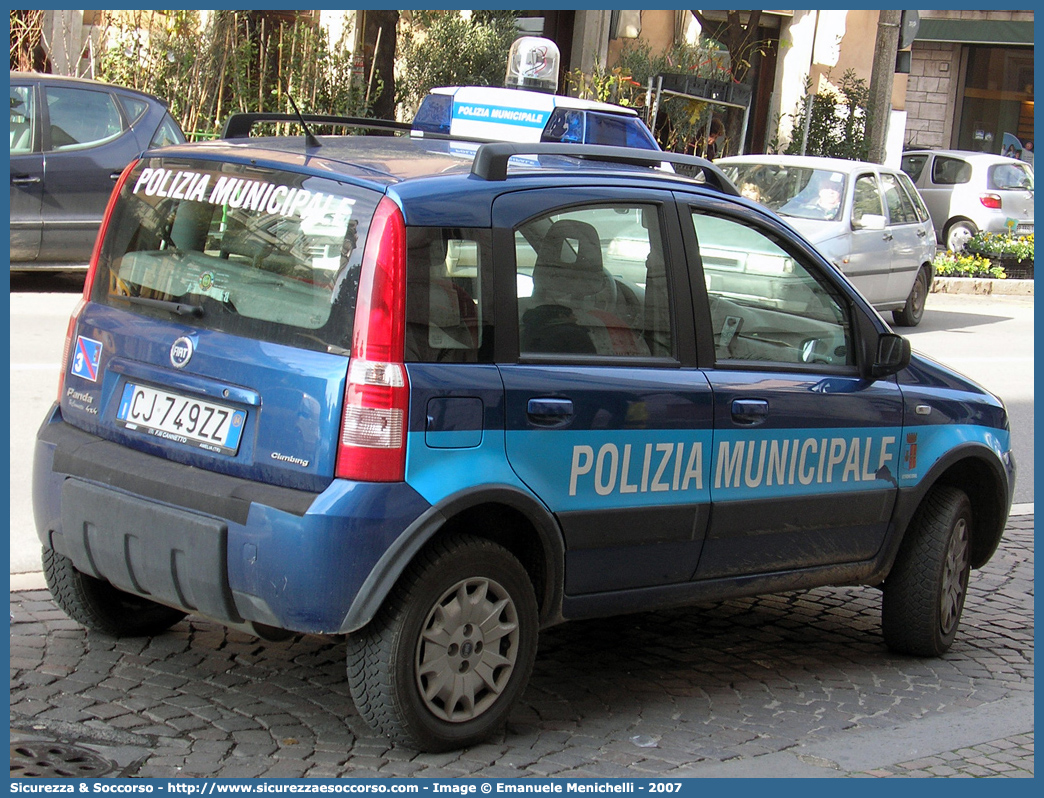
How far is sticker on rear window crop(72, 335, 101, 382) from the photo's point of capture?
4.24 meters

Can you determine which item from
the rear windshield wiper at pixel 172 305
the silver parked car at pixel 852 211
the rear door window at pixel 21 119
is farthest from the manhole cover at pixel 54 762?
the silver parked car at pixel 852 211

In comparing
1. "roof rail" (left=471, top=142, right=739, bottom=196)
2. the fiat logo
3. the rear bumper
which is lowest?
the rear bumper

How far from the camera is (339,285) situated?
379cm

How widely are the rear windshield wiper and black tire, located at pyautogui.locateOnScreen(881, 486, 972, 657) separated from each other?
2.86 m

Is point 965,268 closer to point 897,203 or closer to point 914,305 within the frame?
point 914,305

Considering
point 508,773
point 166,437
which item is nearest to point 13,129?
point 166,437

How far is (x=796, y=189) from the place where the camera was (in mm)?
14367

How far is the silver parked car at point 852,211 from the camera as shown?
14023mm

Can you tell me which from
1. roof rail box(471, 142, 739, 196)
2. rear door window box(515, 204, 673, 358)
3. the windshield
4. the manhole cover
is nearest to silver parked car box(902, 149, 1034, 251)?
the windshield

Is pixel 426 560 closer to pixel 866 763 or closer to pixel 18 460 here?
pixel 866 763

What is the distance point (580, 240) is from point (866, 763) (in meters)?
1.81

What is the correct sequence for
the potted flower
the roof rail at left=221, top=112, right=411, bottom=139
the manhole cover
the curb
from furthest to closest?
the potted flower
the curb
the roof rail at left=221, top=112, right=411, bottom=139
the manhole cover

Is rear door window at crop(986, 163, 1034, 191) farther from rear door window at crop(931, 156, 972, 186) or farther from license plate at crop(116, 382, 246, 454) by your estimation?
license plate at crop(116, 382, 246, 454)

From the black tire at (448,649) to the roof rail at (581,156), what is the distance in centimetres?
109
